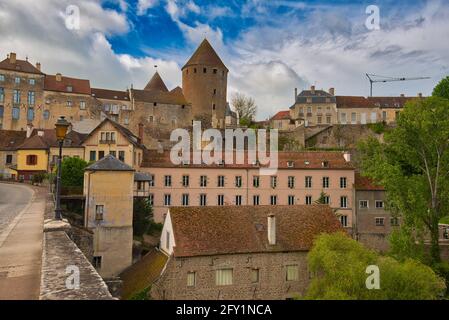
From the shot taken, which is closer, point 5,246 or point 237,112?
point 5,246

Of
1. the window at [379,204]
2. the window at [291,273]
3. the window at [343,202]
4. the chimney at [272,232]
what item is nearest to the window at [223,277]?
the chimney at [272,232]

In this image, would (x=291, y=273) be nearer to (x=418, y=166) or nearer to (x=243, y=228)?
(x=243, y=228)

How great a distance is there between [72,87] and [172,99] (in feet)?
56.7

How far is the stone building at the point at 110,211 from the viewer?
23844 mm

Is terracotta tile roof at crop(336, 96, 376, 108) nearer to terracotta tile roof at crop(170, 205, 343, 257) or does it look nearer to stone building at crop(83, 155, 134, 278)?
terracotta tile roof at crop(170, 205, 343, 257)

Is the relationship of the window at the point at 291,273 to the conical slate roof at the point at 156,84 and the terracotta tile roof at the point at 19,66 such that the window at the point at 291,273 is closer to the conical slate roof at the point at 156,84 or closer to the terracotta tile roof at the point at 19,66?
the conical slate roof at the point at 156,84

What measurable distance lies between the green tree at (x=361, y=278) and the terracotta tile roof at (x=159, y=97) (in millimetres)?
45606

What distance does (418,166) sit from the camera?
26.1 m

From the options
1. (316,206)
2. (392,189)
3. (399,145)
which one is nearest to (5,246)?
(316,206)

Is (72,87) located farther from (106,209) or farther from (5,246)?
(5,246)

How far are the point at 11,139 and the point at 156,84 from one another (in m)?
28.0

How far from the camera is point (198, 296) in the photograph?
20078 millimetres

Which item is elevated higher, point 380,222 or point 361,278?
point 380,222

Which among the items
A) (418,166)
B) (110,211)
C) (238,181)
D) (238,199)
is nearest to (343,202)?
(238,199)
